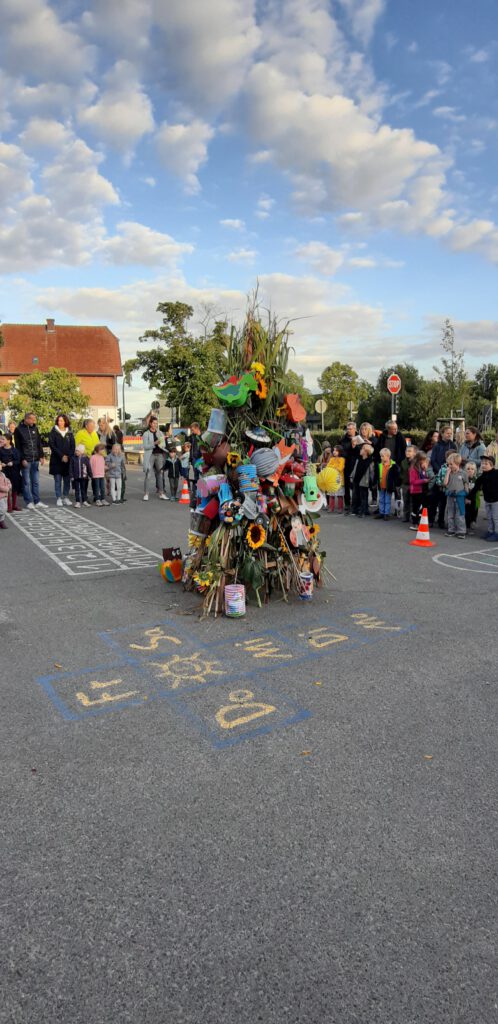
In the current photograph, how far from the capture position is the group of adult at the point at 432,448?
37.4 feet

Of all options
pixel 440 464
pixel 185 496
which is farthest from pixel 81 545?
pixel 440 464

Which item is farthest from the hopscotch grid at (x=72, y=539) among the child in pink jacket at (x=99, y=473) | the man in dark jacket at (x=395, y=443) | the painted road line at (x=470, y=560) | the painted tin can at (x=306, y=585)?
the man in dark jacket at (x=395, y=443)

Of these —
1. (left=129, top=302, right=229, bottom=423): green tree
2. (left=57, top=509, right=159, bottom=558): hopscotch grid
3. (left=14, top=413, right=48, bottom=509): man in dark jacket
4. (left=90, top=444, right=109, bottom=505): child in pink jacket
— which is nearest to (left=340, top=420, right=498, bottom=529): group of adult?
(left=57, top=509, right=159, bottom=558): hopscotch grid

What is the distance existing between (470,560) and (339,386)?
5507cm

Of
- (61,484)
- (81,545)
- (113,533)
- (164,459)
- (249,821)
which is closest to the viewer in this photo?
(249,821)

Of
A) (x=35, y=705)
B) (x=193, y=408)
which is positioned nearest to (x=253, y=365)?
(x=35, y=705)

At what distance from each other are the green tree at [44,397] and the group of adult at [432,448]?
26.2 meters

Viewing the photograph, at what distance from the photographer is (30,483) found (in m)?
14.1

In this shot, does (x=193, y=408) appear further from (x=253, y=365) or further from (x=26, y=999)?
Result: (x=26, y=999)

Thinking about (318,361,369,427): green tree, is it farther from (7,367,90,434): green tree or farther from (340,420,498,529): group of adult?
(340,420,498,529): group of adult

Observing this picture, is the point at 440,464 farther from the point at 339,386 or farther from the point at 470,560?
the point at 339,386

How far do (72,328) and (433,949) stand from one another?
6649 centimetres

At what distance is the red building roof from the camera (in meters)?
58.2

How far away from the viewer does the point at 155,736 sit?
3.54 m
